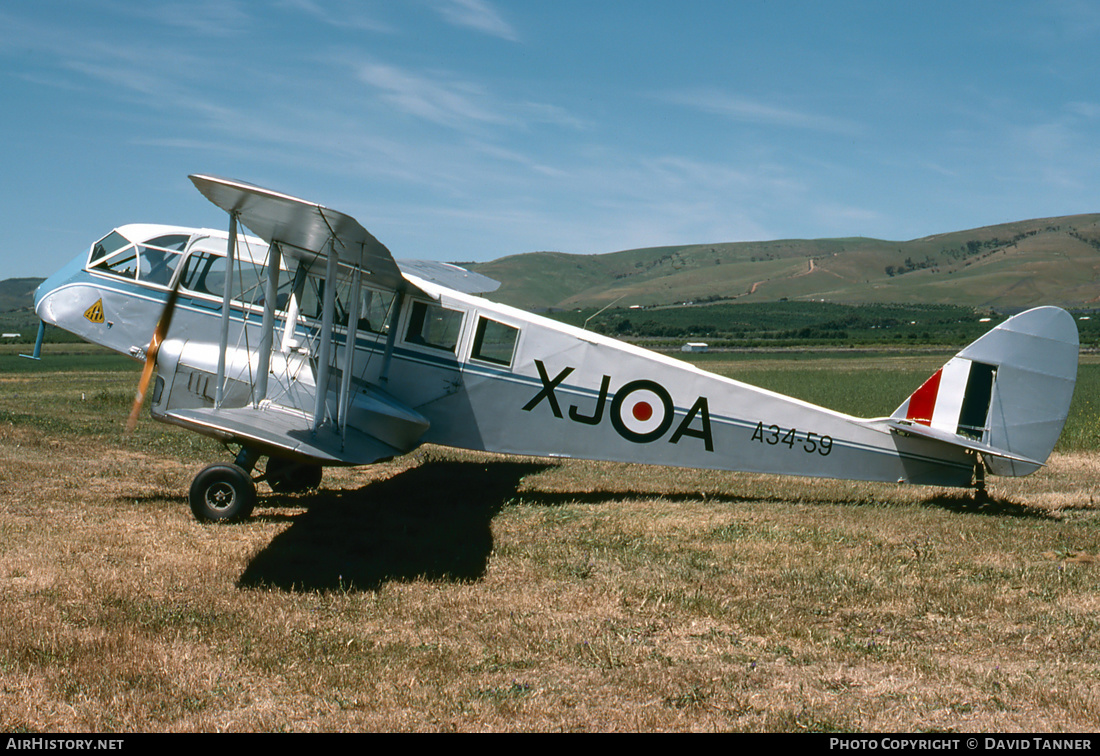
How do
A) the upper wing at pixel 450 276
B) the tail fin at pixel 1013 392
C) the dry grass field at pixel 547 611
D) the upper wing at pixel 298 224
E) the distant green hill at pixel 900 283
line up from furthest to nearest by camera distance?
the distant green hill at pixel 900 283, the upper wing at pixel 450 276, the tail fin at pixel 1013 392, the upper wing at pixel 298 224, the dry grass field at pixel 547 611

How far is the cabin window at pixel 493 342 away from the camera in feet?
34.1

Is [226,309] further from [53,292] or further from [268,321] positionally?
[53,292]

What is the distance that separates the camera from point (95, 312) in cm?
1030

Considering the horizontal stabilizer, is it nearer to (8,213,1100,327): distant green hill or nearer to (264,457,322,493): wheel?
(264,457,322,493): wheel

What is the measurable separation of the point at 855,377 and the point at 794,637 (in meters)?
34.1

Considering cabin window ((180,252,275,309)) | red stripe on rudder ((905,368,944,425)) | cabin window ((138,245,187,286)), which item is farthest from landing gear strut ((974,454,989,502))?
cabin window ((138,245,187,286))

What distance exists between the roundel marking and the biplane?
0.06ft

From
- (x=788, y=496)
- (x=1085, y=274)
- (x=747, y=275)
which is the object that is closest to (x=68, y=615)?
(x=788, y=496)

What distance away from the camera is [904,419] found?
1004 centimetres

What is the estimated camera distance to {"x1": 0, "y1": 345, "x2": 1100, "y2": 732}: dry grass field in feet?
14.8

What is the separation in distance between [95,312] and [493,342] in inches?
191

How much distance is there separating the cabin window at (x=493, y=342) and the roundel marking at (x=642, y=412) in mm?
1426

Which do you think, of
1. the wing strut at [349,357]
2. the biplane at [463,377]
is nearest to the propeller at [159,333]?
the biplane at [463,377]

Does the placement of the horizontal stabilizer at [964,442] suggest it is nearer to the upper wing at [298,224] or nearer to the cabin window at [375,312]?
the upper wing at [298,224]
